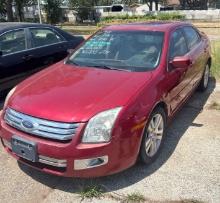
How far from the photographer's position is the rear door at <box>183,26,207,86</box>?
5.51 meters

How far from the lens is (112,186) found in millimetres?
3645

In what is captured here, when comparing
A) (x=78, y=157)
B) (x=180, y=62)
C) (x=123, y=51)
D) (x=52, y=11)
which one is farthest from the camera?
(x=52, y=11)

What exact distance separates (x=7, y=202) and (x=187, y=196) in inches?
69.3

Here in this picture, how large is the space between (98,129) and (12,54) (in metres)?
3.56

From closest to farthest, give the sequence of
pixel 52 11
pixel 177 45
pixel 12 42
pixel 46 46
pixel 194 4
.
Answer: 1. pixel 177 45
2. pixel 12 42
3. pixel 46 46
4. pixel 52 11
5. pixel 194 4

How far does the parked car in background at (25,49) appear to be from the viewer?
6.16 meters

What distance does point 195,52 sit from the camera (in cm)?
564

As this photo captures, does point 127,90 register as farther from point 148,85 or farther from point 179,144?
point 179,144

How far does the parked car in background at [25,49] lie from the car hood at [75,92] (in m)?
1.87

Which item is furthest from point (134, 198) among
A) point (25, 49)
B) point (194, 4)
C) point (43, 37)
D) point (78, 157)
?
point (194, 4)

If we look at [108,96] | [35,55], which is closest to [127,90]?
[108,96]

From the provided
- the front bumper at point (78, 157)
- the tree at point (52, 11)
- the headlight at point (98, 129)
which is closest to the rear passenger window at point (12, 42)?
the front bumper at point (78, 157)

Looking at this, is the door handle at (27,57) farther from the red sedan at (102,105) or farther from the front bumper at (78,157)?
the front bumper at (78,157)

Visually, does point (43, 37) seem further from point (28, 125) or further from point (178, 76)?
point (28, 125)
